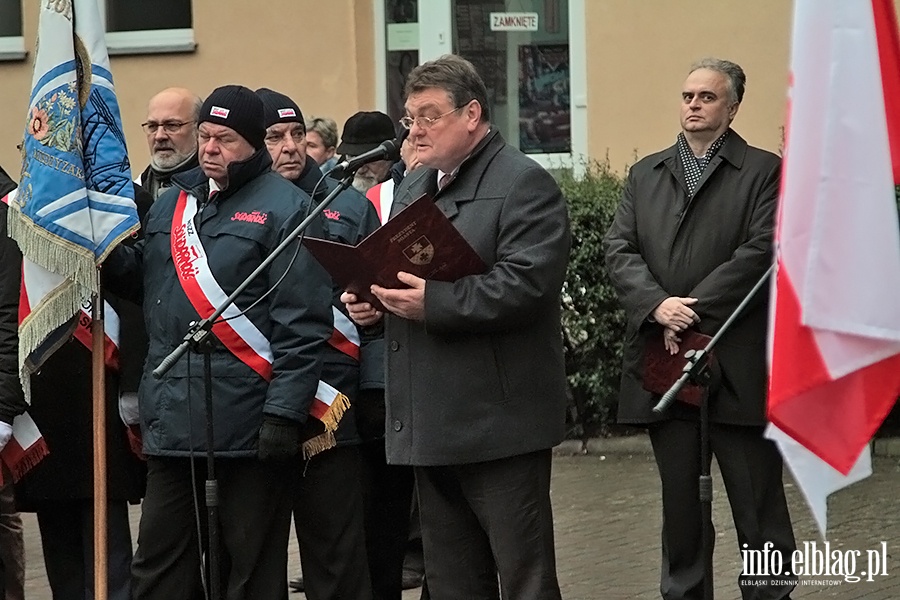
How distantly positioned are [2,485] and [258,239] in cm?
142

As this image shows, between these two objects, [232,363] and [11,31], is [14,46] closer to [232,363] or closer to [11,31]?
[11,31]

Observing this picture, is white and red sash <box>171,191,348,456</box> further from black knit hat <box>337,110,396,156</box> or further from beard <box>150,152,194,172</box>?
black knit hat <box>337,110,396,156</box>

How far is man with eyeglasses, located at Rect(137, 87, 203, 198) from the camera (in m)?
6.57

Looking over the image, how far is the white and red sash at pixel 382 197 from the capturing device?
691 cm

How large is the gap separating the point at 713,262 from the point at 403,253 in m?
1.61

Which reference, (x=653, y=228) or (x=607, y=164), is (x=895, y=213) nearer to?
(x=653, y=228)

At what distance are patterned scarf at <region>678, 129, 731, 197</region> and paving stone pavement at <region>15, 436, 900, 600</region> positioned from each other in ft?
6.18

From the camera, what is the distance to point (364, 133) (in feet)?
26.7

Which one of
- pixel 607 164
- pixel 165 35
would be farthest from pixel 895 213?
pixel 165 35

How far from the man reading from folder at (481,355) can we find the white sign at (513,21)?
7528 mm

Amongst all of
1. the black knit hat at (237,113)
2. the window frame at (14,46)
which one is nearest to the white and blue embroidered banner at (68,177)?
the black knit hat at (237,113)

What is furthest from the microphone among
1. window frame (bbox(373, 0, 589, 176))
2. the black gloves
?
window frame (bbox(373, 0, 589, 176))

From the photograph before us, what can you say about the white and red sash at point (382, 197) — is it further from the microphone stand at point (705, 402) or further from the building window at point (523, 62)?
the building window at point (523, 62)

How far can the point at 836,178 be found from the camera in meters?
3.81
